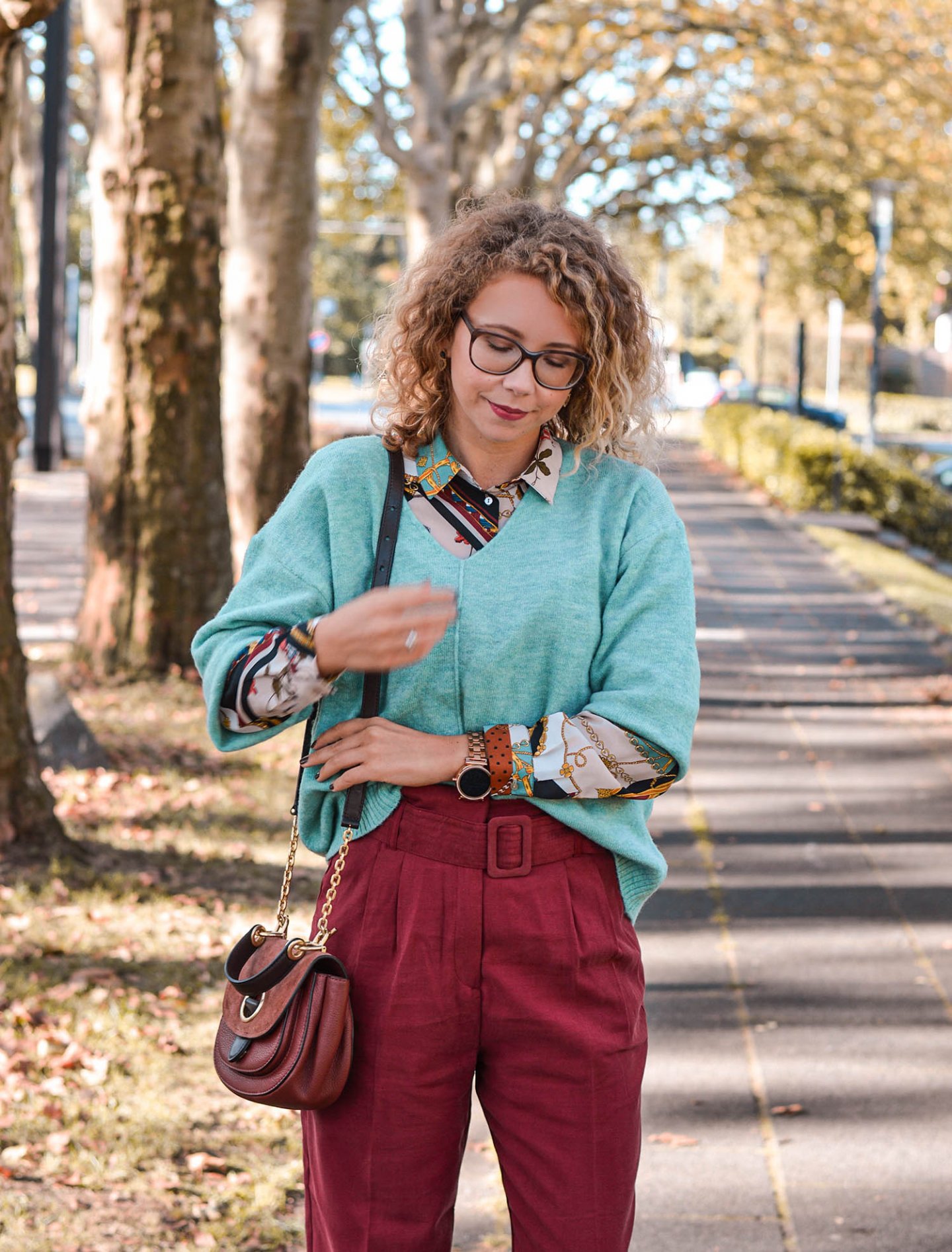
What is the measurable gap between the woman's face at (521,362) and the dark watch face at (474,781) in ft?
1.57

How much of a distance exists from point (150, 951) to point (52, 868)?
57 cm

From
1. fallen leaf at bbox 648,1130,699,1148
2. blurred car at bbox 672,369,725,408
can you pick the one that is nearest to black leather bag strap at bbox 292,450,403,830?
fallen leaf at bbox 648,1130,699,1148

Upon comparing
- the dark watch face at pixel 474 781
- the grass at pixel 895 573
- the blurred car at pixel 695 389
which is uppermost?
the blurred car at pixel 695 389

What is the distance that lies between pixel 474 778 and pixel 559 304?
674 millimetres

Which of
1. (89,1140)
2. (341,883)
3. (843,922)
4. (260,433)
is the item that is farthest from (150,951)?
(260,433)

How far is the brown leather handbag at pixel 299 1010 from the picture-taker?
2.02 meters

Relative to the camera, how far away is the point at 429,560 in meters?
2.13

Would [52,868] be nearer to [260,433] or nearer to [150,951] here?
[150,951]

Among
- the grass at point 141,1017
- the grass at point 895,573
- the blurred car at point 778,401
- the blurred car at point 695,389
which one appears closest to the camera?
the grass at point 141,1017

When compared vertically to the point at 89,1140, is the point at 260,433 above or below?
above

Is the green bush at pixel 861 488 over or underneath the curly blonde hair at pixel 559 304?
underneath

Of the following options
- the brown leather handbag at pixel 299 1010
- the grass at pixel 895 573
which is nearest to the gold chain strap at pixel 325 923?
the brown leather handbag at pixel 299 1010

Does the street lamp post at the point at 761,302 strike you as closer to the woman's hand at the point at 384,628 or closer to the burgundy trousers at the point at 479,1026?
the burgundy trousers at the point at 479,1026

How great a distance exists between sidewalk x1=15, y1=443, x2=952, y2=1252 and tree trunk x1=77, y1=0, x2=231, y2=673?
6.77 feet
